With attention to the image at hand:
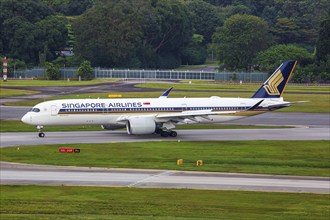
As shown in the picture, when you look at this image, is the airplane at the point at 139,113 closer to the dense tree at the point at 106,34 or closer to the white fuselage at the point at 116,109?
the white fuselage at the point at 116,109

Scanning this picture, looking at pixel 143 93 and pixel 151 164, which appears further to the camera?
pixel 143 93

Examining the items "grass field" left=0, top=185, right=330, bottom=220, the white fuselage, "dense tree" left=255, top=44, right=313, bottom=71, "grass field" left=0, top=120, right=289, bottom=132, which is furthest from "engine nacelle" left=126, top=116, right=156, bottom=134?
"dense tree" left=255, top=44, right=313, bottom=71

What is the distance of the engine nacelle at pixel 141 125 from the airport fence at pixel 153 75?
11171 cm

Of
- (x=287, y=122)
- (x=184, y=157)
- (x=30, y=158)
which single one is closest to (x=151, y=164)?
(x=184, y=157)

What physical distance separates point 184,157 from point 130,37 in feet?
472

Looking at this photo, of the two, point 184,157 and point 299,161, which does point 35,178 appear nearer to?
point 184,157

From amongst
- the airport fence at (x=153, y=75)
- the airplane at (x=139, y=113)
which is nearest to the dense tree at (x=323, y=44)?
the airport fence at (x=153, y=75)

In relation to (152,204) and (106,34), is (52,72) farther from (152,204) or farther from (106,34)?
(152,204)

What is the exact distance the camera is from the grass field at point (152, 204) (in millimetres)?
35781

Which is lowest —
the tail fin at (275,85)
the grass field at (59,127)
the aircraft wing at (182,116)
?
the grass field at (59,127)

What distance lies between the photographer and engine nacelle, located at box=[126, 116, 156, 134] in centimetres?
6681

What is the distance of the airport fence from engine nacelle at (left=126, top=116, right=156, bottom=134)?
11171 cm

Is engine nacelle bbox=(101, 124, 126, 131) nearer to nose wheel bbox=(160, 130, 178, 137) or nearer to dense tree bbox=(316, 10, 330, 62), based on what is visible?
nose wheel bbox=(160, 130, 178, 137)

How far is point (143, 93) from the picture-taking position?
124 meters
